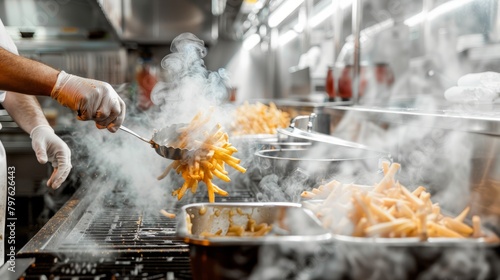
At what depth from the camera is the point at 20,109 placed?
253cm

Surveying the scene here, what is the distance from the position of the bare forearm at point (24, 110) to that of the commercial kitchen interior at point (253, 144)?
0.39m

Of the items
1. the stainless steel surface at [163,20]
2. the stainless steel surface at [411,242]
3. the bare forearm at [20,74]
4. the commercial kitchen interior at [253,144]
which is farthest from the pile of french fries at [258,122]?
the stainless steel surface at [163,20]

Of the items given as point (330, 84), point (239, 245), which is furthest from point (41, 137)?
point (330, 84)

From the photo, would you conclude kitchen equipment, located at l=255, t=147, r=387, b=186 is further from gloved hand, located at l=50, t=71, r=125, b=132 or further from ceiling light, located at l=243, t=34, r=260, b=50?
ceiling light, located at l=243, t=34, r=260, b=50

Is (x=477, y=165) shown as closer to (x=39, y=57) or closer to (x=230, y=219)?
Answer: (x=230, y=219)

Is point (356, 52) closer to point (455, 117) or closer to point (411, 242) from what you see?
point (455, 117)

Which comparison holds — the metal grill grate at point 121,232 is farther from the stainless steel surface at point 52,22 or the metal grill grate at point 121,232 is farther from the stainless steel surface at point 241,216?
the stainless steel surface at point 52,22

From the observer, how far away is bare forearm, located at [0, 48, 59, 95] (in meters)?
1.78

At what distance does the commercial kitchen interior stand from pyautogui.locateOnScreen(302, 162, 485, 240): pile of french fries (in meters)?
0.09

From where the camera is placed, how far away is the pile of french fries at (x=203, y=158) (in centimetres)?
175

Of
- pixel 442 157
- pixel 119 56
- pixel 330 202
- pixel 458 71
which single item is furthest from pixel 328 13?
pixel 330 202

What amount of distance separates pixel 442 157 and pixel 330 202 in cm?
84

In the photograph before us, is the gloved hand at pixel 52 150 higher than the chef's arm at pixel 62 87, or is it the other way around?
the chef's arm at pixel 62 87

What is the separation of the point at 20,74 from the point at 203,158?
719 mm
